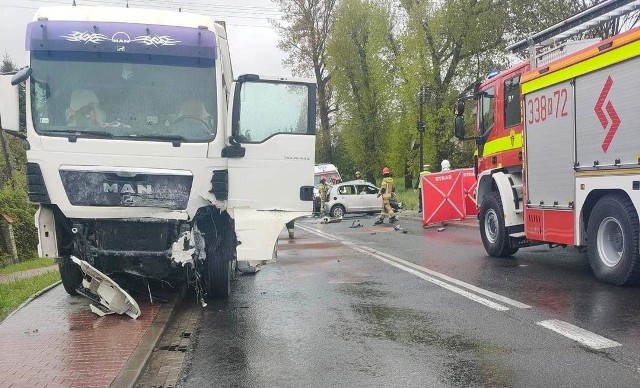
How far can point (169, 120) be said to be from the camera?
6.99 metres

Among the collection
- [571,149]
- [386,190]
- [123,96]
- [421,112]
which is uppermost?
[421,112]

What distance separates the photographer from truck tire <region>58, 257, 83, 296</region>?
797cm

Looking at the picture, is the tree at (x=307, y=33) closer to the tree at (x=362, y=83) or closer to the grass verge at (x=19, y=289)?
the tree at (x=362, y=83)

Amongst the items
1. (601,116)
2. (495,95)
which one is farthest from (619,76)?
(495,95)

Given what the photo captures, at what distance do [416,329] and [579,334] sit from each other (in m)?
1.53

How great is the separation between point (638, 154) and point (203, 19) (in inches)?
208

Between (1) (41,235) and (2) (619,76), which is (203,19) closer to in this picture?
(1) (41,235)

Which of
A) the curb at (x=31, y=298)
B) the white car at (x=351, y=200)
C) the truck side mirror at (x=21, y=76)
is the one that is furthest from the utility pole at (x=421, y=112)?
the truck side mirror at (x=21, y=76)

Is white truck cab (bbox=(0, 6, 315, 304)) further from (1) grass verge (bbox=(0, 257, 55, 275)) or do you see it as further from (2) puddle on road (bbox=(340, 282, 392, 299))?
(1) grass verge (bbox=(0, 257, 55, 275))

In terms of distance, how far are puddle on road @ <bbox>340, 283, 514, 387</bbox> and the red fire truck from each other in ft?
9.27

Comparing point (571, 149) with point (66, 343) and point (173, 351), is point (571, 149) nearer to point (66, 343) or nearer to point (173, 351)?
point (173, 351)

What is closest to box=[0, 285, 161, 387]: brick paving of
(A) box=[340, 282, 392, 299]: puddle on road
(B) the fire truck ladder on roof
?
(A) box=[340, 282, 392, 299]: puddle on road

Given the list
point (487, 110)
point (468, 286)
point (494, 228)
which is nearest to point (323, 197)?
point (487, 110)

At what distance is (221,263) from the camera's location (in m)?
7.77
